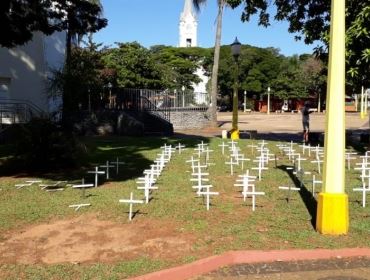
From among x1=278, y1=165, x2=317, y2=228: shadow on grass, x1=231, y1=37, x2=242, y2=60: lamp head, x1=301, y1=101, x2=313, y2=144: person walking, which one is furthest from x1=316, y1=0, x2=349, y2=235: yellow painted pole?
x1=231, y1=37, x2=242, y2=60: lamp head

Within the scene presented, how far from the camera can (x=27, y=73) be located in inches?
1162

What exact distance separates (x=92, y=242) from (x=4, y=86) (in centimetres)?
2400

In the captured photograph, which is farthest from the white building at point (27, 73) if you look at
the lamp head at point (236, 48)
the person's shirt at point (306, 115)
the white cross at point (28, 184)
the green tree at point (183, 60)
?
the green tree at point (183, 60)

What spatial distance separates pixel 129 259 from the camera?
601 cm

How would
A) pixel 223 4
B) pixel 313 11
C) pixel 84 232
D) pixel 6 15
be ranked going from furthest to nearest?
pixel 223 4
pixel 313 11
pixel 6 15
pixel 84 232

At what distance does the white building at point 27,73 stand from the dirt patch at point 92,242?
22067mm

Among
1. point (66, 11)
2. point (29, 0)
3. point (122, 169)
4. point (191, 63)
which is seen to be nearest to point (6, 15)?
point (29, 0)

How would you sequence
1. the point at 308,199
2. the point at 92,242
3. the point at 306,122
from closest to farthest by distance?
1. the point at 92,242
2. the point at 308,199
3. the point at 306,122

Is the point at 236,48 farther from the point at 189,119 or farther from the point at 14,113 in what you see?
the point at 189,119

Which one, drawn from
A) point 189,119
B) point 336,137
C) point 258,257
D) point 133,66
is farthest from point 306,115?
point 133,66

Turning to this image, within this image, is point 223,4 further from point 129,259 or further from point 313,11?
point 129,259

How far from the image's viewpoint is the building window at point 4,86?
2867 centimetres

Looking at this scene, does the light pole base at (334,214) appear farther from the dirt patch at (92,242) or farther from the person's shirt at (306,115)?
the person's shirt at (306,115)

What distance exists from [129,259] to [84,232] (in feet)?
4.33
